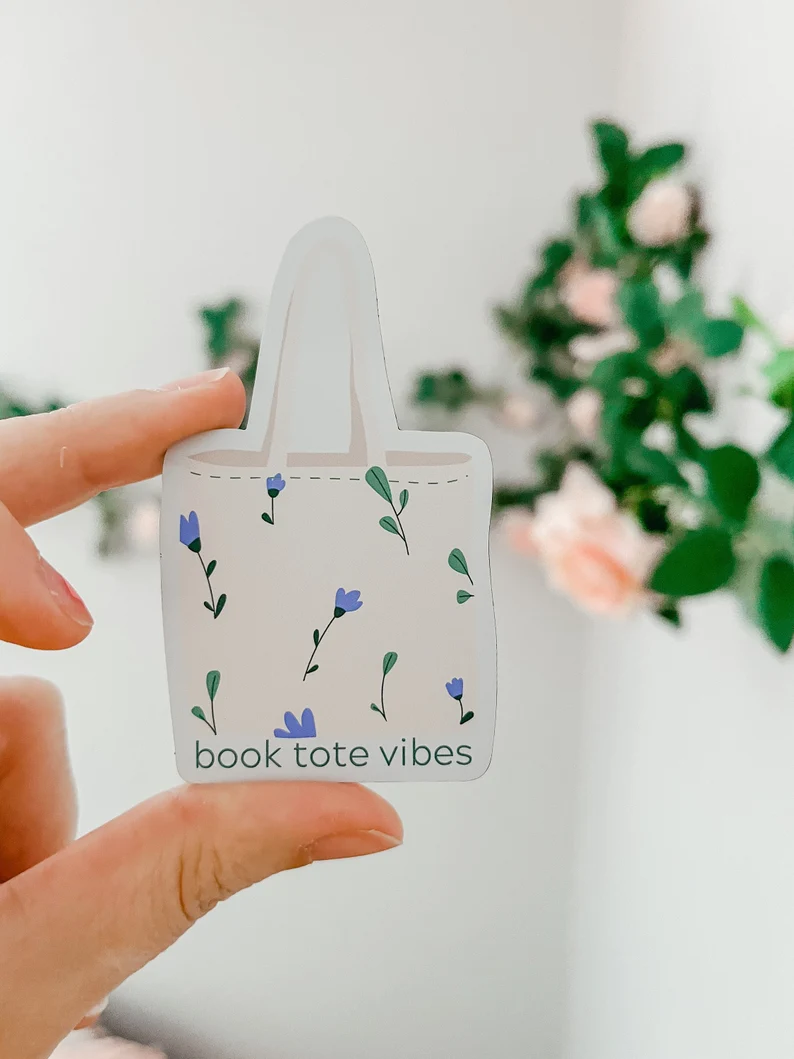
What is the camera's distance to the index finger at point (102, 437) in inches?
17.3

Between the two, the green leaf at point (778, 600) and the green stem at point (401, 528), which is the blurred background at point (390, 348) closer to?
the green leaf at point (778, 600)

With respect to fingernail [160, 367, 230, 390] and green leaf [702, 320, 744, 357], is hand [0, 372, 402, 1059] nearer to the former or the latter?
fingernail [160, 367, 230, 390]

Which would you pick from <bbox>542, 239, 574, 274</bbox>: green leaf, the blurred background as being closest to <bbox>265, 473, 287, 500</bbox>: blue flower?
the blurred background

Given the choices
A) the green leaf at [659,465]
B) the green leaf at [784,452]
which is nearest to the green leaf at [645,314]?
the green leaf at [659,465]

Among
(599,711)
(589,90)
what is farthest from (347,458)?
(589,90)

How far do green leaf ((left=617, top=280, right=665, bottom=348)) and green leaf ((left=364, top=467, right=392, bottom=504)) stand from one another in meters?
0.38

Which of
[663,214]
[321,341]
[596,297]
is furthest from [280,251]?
[321,341]

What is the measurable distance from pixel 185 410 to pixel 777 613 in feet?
1.35

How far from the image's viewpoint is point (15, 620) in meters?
0.36

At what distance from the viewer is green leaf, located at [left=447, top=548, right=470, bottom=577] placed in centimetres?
43

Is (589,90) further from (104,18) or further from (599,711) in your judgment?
(599,711)

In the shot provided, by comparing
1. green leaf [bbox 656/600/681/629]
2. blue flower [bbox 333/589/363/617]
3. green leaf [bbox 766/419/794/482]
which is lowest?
green leaf [bbox 656/600/681/629]

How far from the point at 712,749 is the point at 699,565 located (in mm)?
250

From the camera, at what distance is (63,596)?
0.38 m
